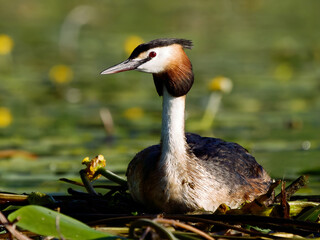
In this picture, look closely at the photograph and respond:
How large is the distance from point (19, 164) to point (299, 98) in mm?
5013

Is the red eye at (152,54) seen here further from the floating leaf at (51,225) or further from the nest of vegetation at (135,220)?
the floating leaf at (51,225)

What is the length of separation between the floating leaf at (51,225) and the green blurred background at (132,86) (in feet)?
7.87

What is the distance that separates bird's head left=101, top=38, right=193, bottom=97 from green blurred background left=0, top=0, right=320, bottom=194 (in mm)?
2033

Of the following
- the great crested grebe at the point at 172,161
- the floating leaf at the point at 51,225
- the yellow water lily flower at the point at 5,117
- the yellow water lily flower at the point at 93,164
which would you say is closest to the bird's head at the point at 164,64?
the great crested grebe at the point at 172,161

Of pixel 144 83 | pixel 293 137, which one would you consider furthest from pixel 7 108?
pixel 293 137

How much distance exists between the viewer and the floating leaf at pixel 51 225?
4.14 meters

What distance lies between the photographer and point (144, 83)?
504 inches

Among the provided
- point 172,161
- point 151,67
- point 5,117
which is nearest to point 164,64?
point 151,67

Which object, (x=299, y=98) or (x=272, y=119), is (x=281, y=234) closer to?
(x=272, y=119)

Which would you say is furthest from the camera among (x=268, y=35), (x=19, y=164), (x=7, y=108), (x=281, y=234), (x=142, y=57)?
(x=268, y=35)

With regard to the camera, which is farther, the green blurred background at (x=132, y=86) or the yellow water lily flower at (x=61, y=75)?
the yellow water lily flower at (x=61, y=75)

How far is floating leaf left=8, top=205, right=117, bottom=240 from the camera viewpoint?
13.6 feet

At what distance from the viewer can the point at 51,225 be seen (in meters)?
4.18

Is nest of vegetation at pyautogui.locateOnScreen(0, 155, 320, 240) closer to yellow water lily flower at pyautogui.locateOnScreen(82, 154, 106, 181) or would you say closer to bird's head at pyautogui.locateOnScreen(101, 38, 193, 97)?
yellow water lily flower at pyautogui.locateOnScreen(82, 154, 106, 181)
